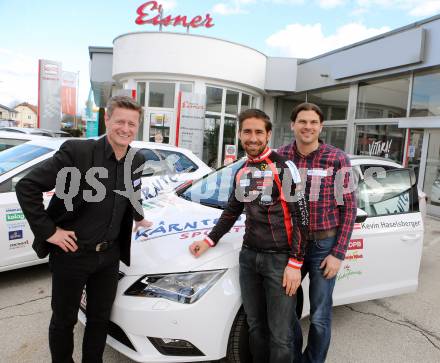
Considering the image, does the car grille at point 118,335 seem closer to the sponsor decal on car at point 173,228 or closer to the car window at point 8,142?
the sponsor decal on car at point 173,228

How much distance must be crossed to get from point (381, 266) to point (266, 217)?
58.8 inches

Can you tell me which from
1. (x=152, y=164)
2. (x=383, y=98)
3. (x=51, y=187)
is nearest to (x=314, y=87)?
(x=383, y=98)

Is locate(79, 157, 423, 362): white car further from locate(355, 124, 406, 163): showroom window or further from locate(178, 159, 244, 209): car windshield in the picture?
locate(355, 124, 406, 163): showroom window

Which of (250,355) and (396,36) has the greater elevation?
(396,36)

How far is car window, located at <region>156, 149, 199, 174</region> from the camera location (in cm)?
540

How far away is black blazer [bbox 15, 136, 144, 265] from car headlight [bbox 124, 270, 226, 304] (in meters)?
0.57

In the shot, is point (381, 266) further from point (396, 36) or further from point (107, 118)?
point (396, 36)

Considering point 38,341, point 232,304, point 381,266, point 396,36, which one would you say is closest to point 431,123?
point 396,36

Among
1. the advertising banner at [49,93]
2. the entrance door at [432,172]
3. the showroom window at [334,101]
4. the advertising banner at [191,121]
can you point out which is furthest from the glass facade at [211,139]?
the advertising banner at [49,93]

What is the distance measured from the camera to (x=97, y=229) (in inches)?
82.2

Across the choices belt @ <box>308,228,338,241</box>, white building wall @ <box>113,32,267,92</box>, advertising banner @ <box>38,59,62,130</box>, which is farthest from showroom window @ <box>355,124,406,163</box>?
advertising banner @ <box>38,59,62,130</box>

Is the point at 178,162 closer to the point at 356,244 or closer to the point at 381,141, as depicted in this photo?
the point at 356,244

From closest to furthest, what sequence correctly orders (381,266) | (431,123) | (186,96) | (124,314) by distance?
(124,314), (381,266), (431,123), (186,96)

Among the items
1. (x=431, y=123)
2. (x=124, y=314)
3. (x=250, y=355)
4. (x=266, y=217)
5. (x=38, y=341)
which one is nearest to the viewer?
(x=266, y=217)
